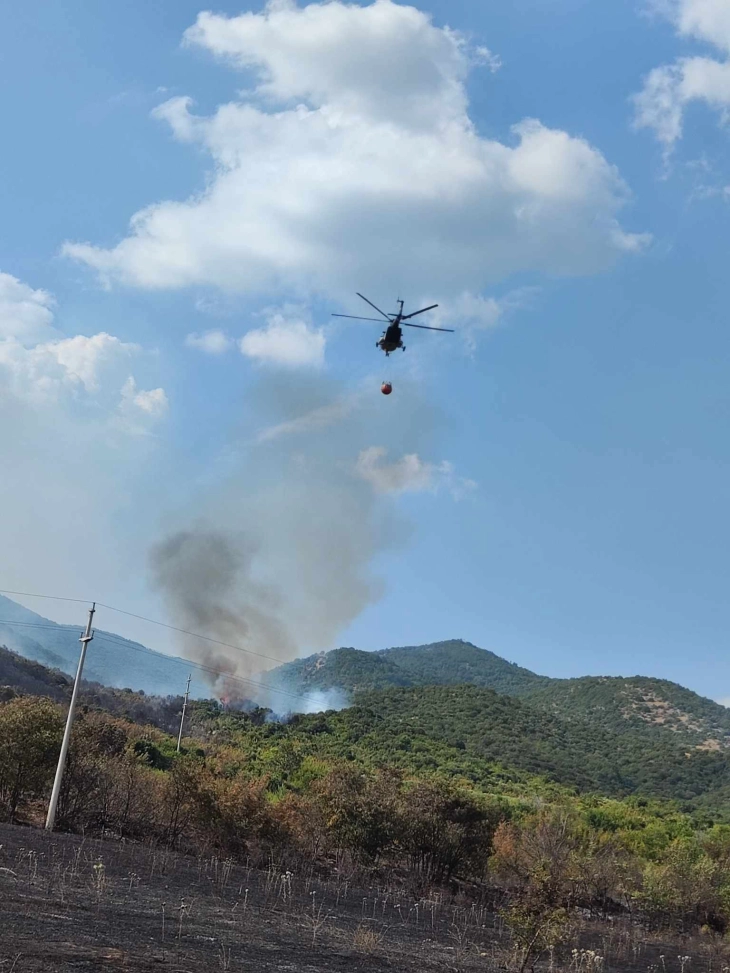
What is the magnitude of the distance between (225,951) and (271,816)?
23.8 meters

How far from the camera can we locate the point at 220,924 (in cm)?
2061

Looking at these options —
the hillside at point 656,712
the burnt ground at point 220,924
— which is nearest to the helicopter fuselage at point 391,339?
the burnt ground at point 220,924

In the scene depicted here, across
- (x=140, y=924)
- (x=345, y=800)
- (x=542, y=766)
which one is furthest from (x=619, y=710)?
Result: (x=140, y=924)

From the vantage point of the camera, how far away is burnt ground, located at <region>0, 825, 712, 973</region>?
1520cm

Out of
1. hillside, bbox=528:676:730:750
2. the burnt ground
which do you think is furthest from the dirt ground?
hillside, bbox=528:676:730:750

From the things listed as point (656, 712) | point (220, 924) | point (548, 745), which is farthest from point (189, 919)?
point (656, 712)

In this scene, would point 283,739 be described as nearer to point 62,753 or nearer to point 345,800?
point 345,800

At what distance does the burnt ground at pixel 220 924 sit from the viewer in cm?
1520

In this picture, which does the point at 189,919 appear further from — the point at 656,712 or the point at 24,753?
the point at 656,712

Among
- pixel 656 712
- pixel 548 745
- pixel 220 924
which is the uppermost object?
pixel 656 712

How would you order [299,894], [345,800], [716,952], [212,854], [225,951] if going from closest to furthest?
[225,951] < [299,894] < [716,952] < [212,854] < [345,800]

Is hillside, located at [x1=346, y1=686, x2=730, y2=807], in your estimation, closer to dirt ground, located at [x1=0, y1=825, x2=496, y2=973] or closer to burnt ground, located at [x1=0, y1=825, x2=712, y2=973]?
burnt ground, located at [x1=0, y1=825, x2=712, y2=973]

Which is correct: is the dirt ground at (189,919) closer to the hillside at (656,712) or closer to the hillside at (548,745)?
the hillside at (548,745)

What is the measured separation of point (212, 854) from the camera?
3803 cm
